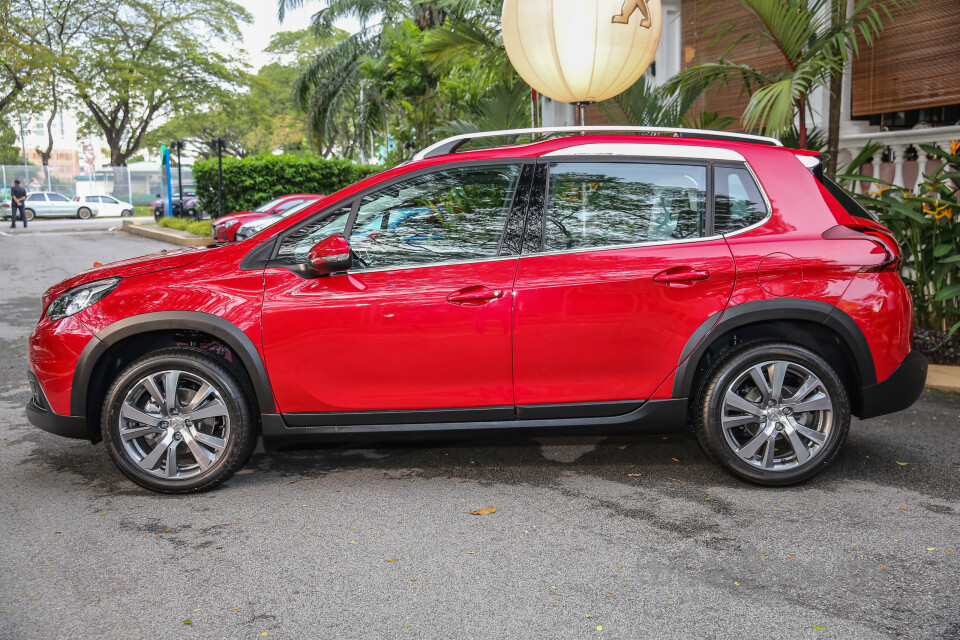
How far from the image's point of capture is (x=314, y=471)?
477 cm

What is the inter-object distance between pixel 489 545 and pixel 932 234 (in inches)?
207

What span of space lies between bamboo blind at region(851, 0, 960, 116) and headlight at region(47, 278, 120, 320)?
7.72 meters

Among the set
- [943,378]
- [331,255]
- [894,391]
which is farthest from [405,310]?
[943,378]

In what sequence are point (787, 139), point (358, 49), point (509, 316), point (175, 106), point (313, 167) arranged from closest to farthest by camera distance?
point (509, 316) → point (787, 139) → point (313, 167) → point (358, 49) → point (175, 106)

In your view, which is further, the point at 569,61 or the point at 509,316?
the point at 569,61

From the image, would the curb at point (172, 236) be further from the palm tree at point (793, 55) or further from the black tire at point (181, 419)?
the black tire at point (181, 419)

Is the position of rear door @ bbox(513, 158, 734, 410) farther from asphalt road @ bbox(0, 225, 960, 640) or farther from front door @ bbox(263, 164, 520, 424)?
asphalt road @ bbox(0, 225, 960, 640)

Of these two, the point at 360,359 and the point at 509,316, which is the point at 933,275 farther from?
the point at 360,359

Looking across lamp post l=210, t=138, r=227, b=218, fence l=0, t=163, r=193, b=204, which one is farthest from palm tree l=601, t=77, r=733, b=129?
fence l=0, t=163, r=193, b=204

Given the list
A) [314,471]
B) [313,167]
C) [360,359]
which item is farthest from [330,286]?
[313,167]

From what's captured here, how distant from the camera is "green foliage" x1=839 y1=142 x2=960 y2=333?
6.87 m

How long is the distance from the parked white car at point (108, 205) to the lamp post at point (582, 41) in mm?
40370

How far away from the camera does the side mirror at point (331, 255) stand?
414 cm

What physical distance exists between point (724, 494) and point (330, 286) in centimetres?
221
